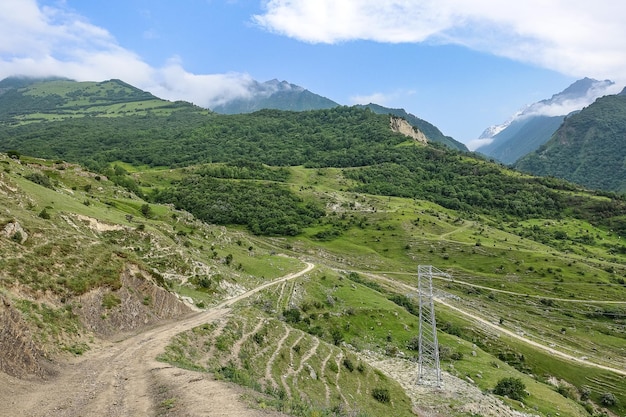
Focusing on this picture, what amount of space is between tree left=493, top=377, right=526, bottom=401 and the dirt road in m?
54.1

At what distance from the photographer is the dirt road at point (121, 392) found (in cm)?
2152

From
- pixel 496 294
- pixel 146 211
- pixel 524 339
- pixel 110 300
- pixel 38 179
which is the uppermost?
pixel 38 179

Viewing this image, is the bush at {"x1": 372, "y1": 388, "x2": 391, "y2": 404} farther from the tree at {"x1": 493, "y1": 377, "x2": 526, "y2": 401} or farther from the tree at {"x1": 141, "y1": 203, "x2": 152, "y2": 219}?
the tree at {"x1": 141, "y1": 203, "x2": 152, "y2": 219}

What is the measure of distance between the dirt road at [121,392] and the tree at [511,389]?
178 ft

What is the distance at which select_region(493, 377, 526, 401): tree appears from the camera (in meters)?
62.2

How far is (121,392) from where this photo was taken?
83.8 ft

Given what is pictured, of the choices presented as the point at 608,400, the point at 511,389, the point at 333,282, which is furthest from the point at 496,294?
the point at 511,389

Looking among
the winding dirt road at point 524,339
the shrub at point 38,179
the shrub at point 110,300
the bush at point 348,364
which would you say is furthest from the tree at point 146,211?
the winding dirt road at point 524,339

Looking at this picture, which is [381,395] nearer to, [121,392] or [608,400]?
[121,392]

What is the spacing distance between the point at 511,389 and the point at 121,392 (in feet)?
196

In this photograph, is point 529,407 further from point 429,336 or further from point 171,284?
point 171,284

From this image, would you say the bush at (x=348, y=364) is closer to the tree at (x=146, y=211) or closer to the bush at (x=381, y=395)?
the bush at (x=381, y=395)

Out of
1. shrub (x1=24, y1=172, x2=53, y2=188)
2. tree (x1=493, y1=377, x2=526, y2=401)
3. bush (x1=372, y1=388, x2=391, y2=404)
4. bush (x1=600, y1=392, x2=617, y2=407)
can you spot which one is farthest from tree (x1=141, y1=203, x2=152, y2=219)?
bush (x1=600, y1=392, x2=617, y2=407)

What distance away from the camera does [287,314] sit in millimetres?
70312
